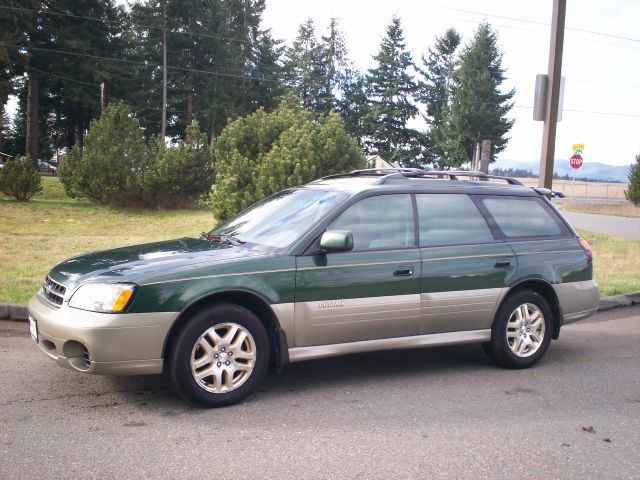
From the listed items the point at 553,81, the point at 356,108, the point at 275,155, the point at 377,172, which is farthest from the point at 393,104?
the point at 377,172

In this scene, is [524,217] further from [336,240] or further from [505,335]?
A: [336,240]

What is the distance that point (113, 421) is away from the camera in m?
4.36

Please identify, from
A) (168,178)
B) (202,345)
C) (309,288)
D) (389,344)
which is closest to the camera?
(202,345)

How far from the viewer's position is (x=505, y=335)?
591 cm

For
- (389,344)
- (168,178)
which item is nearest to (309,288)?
(389,344)

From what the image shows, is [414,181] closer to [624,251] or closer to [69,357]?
[69,357]

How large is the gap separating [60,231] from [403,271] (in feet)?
44.5

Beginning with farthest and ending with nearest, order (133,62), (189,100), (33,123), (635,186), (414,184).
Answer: (189,100) → (133,62) → (33,123) → (635,186) → (414,184)

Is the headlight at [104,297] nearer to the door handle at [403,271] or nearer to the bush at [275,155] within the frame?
the door handle at [403,271]

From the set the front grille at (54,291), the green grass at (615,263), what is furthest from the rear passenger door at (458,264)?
the green grass at (615,263)

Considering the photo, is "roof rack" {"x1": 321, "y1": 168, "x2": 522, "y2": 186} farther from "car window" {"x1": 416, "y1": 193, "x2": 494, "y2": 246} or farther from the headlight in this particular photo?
the headlight

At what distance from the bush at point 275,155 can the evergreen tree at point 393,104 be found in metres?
44.1

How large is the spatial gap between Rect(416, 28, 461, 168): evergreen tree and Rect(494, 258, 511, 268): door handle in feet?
Answer: 179

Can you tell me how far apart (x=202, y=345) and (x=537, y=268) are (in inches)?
126
